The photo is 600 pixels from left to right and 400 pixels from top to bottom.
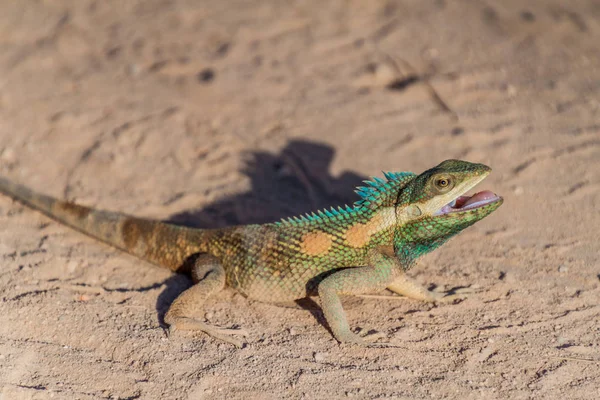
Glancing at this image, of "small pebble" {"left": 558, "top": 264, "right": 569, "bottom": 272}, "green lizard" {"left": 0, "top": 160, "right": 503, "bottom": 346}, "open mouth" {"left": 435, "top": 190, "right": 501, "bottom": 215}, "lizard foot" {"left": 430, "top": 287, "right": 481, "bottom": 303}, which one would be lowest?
"small pebble" {"left": 558, "top": 264, "right": 569, "bottom": 272}

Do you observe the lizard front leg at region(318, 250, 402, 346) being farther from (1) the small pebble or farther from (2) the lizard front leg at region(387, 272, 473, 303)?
(1) the small pebble

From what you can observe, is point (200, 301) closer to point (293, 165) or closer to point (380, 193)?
point (380, 193)

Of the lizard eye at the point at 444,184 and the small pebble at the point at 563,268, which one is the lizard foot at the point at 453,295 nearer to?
the small pebble at the point at 563,268

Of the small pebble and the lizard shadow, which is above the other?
the lizard shadow

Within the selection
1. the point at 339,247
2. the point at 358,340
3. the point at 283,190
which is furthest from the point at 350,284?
the point at 283,190

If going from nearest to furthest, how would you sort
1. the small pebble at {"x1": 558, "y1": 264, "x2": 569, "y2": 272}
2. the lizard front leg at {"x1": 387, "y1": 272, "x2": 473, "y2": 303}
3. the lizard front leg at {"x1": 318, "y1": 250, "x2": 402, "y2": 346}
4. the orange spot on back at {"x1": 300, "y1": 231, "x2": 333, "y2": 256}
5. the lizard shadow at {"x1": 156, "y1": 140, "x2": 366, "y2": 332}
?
the lizard front leg at {"x1": 318, "y1": 250, "x2": 402, "y2": 346} < the orange spot on back at {"x1": 300, "y1": 231, "x2": 333, "y2": 256} < the lizard front leg at {"x1": 387, "y1": 272, "x2": 473, "y2": 303} < the small pebble at {"x1": 558, "y1": 264, "x2": 569, "y2": 272} < the lizard shadow at {"x1": 156, "y1": 140, "x2": 366, "y2": 332}

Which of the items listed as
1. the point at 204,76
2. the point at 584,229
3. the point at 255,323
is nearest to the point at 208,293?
the point at 255,323

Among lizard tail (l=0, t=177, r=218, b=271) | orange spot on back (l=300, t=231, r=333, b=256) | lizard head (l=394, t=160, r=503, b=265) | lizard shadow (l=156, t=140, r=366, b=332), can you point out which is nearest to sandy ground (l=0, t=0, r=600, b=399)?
lizard shadow (l=156, t=140, r=366, b=332)

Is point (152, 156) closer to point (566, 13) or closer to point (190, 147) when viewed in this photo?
point (190, 147)
